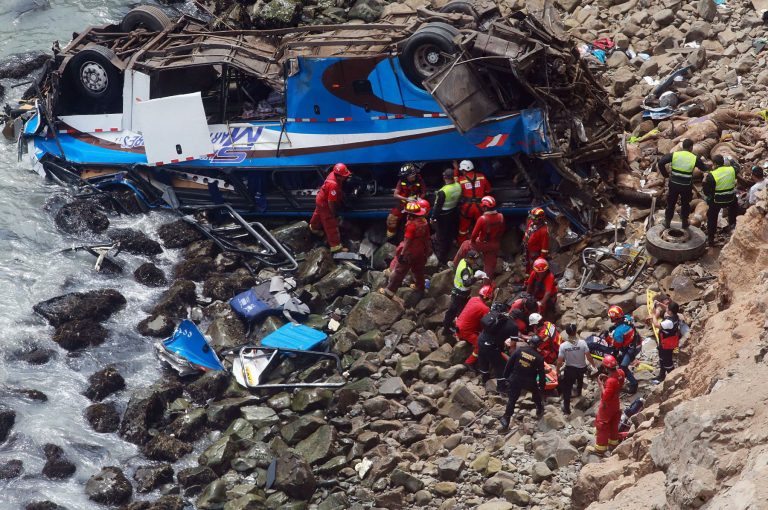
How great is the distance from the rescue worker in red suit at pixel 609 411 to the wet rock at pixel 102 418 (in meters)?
5.27

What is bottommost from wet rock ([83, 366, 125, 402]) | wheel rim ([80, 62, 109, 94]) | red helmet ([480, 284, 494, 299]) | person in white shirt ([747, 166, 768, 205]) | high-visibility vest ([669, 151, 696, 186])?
wet rock ([83, 366, 125, 402])

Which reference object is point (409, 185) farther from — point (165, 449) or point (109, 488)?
point (109, 488)

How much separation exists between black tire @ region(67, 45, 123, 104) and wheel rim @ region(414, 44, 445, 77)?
14.2ft

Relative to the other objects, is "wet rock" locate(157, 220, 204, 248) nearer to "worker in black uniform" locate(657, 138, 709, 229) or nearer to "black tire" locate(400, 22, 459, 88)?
"black tire" locate(400, 22, 459, 88)

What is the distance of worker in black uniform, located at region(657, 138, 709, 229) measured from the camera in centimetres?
1216

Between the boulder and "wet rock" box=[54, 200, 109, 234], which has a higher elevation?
"wet rock" box=[54, 200, 109, 234]

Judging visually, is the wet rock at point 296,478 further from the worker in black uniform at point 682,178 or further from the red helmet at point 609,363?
the worker in black uniform at point 682,178

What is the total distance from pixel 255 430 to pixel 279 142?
160 inches

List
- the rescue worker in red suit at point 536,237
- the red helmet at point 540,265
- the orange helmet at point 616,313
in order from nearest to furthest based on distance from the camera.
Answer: the orange helmet at point 616,313, the red helmet at point 540,265, the rescue worker in red suit at point 536,237

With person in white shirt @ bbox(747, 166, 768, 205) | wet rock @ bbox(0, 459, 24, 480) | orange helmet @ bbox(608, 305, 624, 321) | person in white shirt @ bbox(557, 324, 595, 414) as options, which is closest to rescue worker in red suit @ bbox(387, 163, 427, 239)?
person in white shirt @ bbox(557, 324, 595, 414)

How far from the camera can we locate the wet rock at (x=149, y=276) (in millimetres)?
14055

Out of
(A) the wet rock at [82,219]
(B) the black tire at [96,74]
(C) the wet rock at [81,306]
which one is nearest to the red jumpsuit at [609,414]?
(C) the wet rock at [81,306]

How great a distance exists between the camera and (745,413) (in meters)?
7.00

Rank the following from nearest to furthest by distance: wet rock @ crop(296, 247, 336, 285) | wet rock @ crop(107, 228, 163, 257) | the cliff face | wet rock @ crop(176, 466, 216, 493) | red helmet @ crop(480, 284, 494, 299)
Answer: the cliff face, wet rock @ crop(176, 466, 216, 493), red helmet @ crop(480, 284, 494, 299), wet rock @ crop(296, 247, 336, 285), wet rock @ crop(107, 228, 163, 257)
